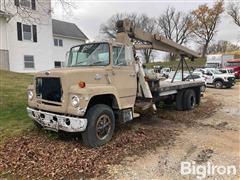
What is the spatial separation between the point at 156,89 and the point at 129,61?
69.2 inches

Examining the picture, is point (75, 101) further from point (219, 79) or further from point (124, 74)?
point (219, 79)

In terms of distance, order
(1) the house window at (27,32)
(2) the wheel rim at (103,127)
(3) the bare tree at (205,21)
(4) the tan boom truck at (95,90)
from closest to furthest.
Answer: (4) the tan boom truck at (95,90) < (2) the wheel rim at (103,127) < (1) the house window at (27,32) < (3) the bare tree at (205,21)

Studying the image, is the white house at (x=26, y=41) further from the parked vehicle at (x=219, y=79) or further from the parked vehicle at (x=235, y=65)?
the parked vehicle at (x=235, y=65)

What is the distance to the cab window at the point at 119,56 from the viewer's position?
606 centimetres

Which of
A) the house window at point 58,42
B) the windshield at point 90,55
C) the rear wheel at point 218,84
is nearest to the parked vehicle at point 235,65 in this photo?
the rear wheel at point 218,84

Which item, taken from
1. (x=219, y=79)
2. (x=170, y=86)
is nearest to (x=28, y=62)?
(x=170, y=86)

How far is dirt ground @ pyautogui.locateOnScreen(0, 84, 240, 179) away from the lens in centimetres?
443

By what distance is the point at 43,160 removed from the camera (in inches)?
191

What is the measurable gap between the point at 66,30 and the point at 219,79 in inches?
677

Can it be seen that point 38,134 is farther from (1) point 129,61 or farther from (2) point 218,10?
(2) point 218,10

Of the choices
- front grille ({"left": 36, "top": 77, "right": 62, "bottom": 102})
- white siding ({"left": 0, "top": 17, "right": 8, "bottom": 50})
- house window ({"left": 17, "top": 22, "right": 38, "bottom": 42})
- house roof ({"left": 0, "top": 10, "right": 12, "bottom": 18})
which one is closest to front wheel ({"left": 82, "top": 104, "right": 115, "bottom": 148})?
front grille ({"left": 36, "top": 77, "right": 62, "bottom": 102})

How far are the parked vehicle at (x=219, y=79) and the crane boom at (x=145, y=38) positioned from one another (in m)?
12.7

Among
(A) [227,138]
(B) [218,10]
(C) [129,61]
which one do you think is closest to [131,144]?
(C) [129,61]

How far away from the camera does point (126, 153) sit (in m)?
5.26
